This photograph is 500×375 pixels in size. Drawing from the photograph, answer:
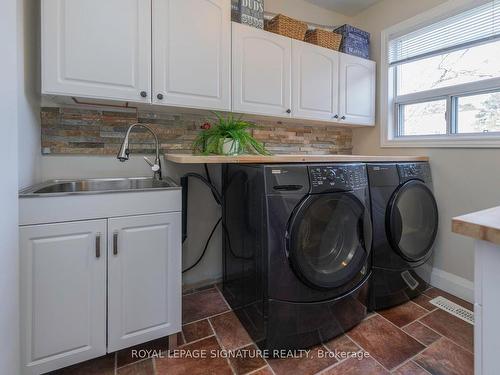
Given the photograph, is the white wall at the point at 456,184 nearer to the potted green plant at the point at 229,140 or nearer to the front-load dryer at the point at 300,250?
the front-load dryer at the point at 300,250

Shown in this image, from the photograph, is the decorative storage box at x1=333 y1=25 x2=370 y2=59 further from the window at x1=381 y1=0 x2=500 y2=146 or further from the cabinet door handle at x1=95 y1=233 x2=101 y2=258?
the cabinet door handle at x1=95 y1=233 x2=101 y2=258

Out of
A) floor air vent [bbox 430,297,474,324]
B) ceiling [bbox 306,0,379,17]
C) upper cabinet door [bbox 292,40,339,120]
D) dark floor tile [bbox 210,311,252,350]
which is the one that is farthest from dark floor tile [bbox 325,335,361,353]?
ceiling [bbox 306,0,379,17]

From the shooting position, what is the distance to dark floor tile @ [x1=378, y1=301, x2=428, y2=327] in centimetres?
161

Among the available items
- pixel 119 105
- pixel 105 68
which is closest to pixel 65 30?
pixel 105 68

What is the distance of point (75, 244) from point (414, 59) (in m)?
2.74

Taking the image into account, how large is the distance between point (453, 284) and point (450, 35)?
1.88 metres

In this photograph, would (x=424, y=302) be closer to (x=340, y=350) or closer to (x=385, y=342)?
(x=385, y=342)

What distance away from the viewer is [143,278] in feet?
4.08

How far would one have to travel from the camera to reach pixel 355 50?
228 cm

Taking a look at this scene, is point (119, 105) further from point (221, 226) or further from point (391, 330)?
point (391, 330)

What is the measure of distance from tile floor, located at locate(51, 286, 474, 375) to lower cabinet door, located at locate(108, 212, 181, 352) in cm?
16

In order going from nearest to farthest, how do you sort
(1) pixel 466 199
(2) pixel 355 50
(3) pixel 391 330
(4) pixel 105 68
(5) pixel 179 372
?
(5) pixel 179 372
(4) pixel 105 68
(3) pixel 391 330
(1) pixel 466 199
(2) pixel 355 50

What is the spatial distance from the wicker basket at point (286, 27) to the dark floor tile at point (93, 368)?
2.30m

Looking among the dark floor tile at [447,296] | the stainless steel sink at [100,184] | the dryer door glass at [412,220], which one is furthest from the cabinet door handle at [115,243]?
the dark floor tile at [447,296]
